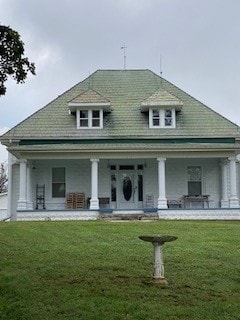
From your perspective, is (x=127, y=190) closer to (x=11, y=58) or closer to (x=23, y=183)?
(x=23, y=183)

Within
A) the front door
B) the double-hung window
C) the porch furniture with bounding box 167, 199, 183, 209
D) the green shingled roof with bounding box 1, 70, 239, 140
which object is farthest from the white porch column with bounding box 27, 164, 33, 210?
the double-hung window

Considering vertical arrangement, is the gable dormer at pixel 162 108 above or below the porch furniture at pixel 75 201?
above

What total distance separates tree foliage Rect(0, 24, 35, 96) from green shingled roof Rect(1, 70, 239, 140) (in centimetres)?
1709

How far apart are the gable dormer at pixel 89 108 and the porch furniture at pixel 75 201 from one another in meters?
3.54

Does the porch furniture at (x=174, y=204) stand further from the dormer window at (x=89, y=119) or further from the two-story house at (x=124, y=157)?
the dormer window at (x=89, y=119)

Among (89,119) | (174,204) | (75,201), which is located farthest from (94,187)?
(174,204)

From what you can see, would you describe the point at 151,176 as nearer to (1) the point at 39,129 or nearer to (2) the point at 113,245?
(1) the point at 39,129

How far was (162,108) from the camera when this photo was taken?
2591 centimetres

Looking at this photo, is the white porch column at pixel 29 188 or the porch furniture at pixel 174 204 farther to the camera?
the porch furniture at pixel 174 204

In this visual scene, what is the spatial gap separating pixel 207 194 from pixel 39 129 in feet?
30.4

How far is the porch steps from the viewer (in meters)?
22.3

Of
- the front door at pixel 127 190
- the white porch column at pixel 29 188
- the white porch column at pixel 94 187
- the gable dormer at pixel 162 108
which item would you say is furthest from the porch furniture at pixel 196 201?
the white porch column at pixel 29 188

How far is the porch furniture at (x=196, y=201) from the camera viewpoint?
81.4 ft

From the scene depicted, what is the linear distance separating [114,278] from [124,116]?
59.8 ft
